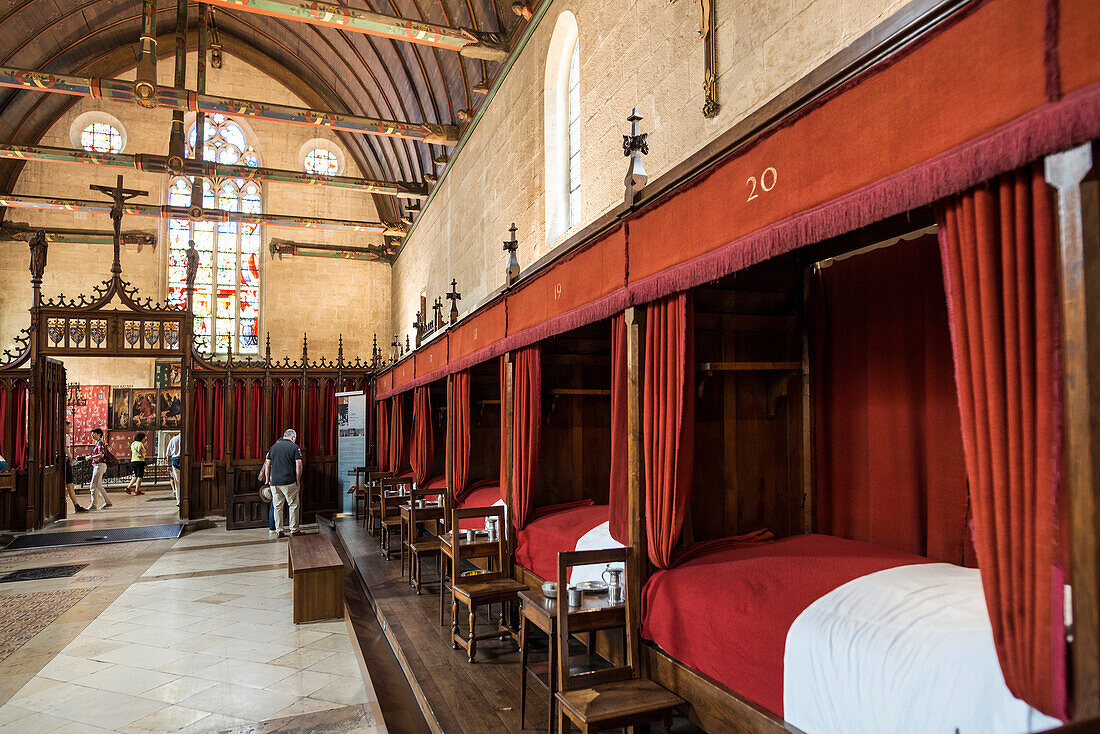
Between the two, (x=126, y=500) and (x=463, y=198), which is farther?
(x=126, y=500)

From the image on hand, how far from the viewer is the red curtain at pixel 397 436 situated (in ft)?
33.4

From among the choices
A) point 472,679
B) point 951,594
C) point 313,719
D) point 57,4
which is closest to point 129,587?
point 313,719

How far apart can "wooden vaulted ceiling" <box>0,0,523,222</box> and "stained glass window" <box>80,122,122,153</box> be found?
60cm

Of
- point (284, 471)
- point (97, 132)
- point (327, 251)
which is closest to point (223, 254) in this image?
point (327, 251)

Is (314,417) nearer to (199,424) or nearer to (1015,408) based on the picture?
(199,424)

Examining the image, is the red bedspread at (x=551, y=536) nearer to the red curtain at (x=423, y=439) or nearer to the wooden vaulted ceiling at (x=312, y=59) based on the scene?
the red curtain at (x=423, y=439)

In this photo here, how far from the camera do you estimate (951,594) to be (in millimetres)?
2301

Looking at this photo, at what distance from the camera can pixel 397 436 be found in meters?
10.3

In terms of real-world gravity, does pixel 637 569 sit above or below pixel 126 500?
above

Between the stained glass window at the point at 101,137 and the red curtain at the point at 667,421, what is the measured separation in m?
17.0

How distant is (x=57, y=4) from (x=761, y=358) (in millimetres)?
14353

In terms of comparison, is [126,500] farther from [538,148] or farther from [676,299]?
[676,299]

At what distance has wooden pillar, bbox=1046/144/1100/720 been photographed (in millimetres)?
1354

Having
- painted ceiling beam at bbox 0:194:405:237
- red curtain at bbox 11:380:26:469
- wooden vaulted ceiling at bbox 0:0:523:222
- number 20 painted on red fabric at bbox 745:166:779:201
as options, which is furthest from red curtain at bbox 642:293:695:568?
painted ceiling beam at bbox 0:194:405:237
